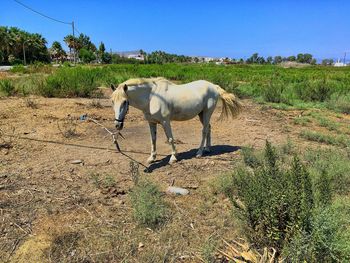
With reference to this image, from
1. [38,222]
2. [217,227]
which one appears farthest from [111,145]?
[217,227]

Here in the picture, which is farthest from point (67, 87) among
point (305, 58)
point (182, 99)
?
point (305, 58)

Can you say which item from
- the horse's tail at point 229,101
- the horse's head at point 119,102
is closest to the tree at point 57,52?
the horse's tail at point 229,101

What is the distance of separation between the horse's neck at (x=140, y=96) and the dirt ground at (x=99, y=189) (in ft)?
3.48

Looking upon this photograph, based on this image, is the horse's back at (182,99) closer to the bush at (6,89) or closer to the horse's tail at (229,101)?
the horse's tail at (229,101)

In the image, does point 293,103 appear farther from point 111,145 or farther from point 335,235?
point 335,235

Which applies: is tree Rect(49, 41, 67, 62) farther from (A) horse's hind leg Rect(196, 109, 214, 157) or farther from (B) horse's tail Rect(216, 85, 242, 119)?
(A) horse's hind leg Rect(196, 109, 214, 157)

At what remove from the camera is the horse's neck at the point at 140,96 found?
5.57 m

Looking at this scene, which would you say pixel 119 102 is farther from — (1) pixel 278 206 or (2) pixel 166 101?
(1) pixel 278 206

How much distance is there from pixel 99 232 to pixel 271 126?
6.44 metres

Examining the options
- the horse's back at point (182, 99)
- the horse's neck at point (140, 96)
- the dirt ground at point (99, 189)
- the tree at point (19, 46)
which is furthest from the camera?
the tree at point (19, 46)

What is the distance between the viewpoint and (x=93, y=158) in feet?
20.5

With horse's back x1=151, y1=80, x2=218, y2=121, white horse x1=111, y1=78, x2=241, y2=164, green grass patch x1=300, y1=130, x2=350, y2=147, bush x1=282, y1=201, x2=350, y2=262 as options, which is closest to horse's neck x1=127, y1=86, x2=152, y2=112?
white horse x1=111, y1=78, x2=241, y2=164

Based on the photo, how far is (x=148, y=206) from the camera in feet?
13.3

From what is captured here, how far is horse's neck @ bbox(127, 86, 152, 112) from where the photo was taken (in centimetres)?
557
